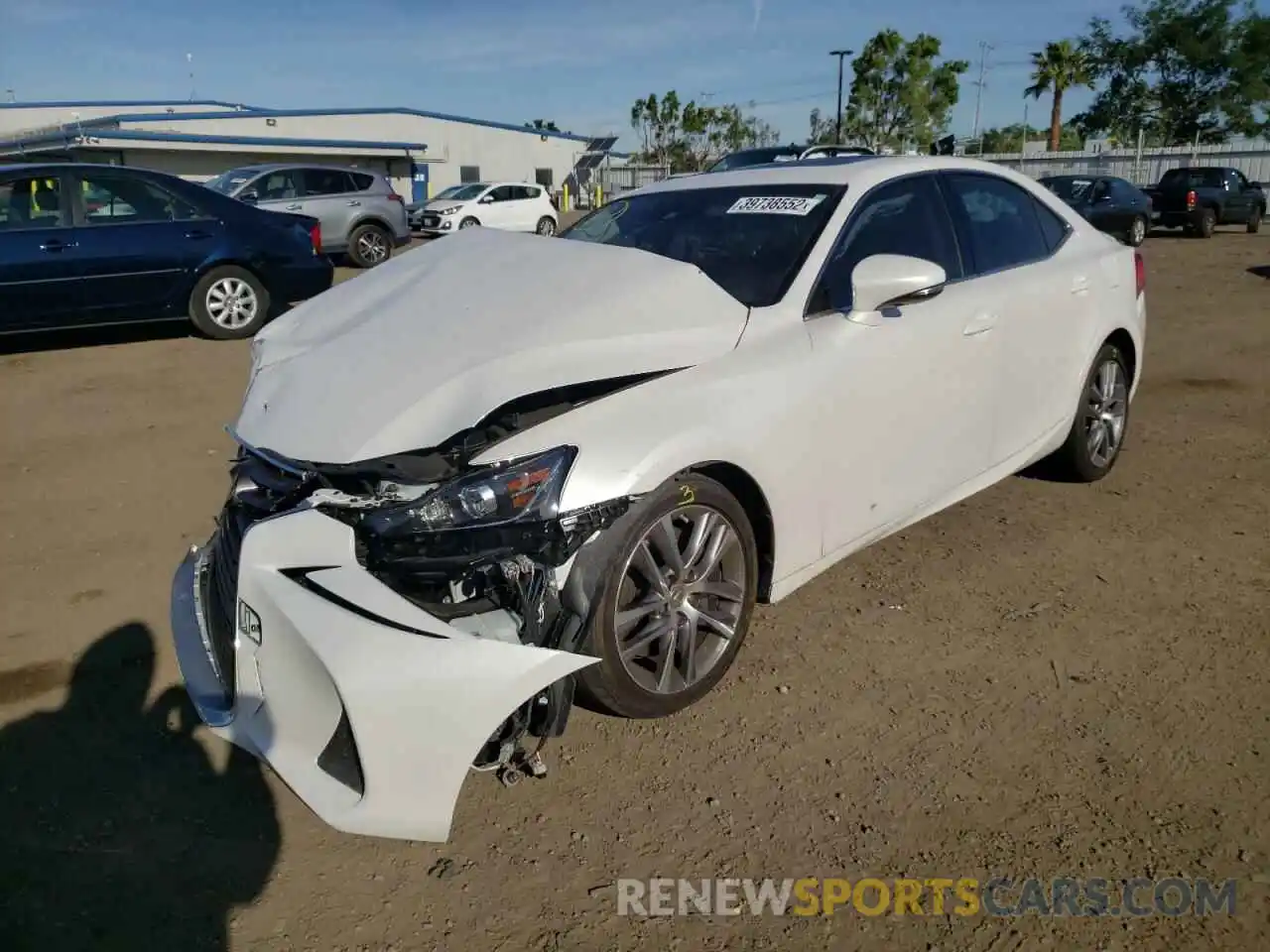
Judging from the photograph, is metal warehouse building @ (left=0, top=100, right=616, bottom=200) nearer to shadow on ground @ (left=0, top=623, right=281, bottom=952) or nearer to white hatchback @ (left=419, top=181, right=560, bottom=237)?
white hatchback @ (left=419, top=181, right=560, bottom=237)

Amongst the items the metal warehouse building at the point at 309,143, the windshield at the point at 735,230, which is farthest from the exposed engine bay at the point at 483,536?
the metal warehouse building at the point at 309,143

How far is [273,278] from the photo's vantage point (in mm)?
9367

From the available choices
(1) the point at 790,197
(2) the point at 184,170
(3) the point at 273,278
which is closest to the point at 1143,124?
(2) the point at 184,170

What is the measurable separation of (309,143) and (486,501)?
37.0 meters

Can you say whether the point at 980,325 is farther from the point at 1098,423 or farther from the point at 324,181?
the point at 324,181

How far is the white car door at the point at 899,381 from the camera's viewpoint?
128 inches

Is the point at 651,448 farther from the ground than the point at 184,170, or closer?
closer

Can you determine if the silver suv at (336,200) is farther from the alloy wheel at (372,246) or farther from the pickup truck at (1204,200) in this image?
the pickup truck at (1204,200)

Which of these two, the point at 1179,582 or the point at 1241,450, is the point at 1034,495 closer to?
the point at 1179,582

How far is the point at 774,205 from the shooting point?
3.66 metres

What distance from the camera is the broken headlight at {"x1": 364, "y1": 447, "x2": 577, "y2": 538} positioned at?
7.93 feet

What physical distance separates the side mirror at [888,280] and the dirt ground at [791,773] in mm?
1201

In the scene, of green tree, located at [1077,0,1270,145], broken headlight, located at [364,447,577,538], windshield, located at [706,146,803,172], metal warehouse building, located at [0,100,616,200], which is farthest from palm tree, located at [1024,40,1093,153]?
broken headlight, located at [364,447,577,538]

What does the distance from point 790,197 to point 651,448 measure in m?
1.49
